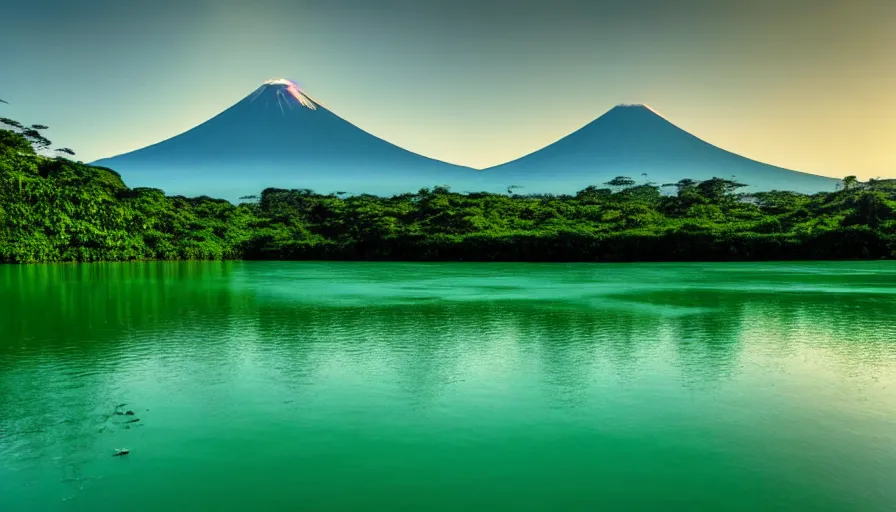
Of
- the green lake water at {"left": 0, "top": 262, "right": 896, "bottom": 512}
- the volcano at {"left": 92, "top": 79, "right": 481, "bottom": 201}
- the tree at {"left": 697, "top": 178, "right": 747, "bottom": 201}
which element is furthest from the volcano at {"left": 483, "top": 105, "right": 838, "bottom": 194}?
the green lake water at {"left": 0, "top": 262, "right": 896, "bottom": 512}

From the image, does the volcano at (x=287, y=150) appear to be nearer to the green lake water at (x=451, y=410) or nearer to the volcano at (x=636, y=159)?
the volcano at (x=636, y=159)

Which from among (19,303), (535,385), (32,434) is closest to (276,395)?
(32,434)

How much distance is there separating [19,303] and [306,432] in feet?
40.2

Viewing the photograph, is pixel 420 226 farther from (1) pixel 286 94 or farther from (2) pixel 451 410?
(1) pixel 286 94

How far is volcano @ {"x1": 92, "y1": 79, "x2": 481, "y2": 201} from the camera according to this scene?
104812mm

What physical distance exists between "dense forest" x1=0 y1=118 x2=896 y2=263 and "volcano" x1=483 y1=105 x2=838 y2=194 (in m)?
54.7

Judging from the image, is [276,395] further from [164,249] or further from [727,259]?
[164,249]

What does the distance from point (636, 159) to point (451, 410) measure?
4040 inches

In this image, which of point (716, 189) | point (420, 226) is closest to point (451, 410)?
point (420, 226)

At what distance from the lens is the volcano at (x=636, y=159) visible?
10356cm

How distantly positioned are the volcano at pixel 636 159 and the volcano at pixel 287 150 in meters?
22.2

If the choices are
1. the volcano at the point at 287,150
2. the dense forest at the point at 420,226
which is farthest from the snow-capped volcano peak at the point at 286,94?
the dense forest at the point at 420,226

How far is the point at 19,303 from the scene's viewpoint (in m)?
15.0

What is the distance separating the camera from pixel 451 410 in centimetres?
616
